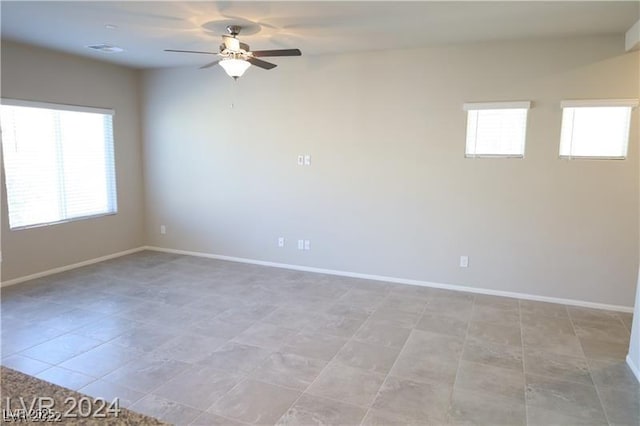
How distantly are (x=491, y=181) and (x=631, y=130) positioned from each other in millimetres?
1284

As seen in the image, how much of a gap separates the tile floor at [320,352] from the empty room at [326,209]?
0.02 m

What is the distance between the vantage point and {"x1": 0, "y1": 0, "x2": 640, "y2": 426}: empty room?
9.30 feet

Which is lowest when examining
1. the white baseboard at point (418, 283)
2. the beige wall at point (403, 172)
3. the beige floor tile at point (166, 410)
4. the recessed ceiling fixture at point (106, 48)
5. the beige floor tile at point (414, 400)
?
the beige floor tile at point (166, 410)

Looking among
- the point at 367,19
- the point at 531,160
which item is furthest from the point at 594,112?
the point at 367,19

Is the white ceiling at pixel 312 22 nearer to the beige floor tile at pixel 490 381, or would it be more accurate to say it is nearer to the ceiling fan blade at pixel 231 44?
the ceiling fan blade at pixel 231 44

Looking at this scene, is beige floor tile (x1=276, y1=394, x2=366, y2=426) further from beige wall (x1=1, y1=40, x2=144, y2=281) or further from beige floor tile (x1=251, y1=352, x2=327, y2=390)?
beige wall (x1=1, y1=40, x2=144, y2=281)

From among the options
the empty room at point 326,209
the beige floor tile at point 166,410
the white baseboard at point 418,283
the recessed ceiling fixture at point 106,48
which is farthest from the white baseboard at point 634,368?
the recessed ceiling fixture at point 106,48

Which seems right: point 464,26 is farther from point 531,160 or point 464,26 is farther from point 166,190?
point 166,190

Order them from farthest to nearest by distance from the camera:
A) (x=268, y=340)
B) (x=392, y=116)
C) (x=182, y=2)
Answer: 1. (x=392, y=116)
2. (x=268, y=340)
3. (x=182, y=2)

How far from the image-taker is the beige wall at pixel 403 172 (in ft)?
13.2

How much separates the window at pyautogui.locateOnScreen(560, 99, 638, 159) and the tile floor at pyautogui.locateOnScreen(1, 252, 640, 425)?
156 centimetres

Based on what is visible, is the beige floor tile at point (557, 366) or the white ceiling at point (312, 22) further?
the white ceiling at point (312, 22)

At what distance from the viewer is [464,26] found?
3.63 metres

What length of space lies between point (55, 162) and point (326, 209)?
3380 mm
